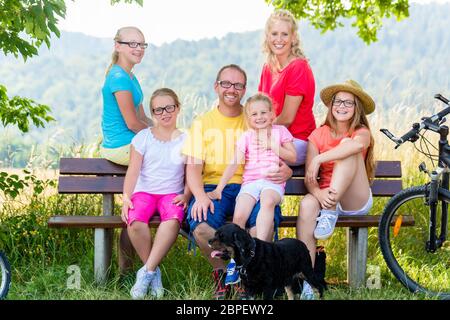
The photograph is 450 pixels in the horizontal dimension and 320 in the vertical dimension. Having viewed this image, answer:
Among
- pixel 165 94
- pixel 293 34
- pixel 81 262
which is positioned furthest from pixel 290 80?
pixel 81 262

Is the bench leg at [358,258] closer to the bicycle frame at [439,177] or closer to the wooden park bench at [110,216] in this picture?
the wooden park bench at [110,216]

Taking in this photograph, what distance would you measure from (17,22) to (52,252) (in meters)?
1.72

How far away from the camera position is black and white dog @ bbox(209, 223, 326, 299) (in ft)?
12.4

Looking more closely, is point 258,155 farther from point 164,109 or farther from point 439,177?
point 439,177

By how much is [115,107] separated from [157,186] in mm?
697

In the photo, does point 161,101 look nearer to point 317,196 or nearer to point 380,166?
point 317,196

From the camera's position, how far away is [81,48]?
63.3 meters

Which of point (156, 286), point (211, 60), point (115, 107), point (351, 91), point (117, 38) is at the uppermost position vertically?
point (211, 60)

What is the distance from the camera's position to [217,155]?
15.1 ft

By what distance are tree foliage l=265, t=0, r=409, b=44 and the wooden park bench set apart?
4.02 m

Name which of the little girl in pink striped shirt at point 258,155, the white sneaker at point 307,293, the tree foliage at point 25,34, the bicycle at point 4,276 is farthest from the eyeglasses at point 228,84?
the bicycle at point 4,276

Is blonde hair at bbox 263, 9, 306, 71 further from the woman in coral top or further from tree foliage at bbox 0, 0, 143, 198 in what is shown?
tree foliage at bbox 0, 0, 143, 198

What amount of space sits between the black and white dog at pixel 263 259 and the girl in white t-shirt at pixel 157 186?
670 mm

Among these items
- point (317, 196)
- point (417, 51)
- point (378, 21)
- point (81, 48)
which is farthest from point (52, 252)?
point (417, 51)
